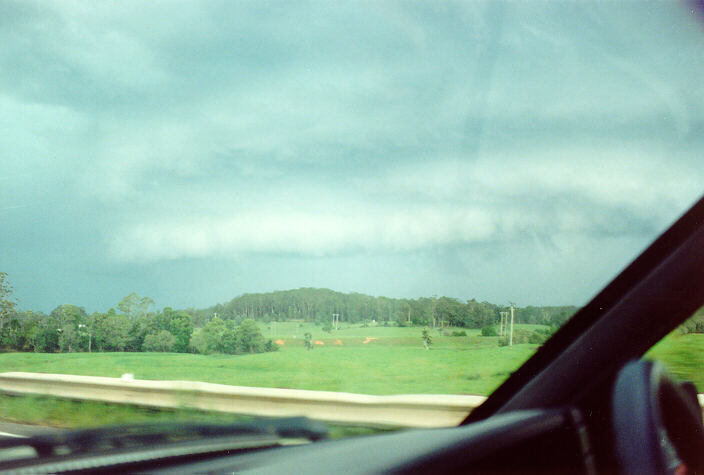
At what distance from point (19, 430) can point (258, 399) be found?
0.79m

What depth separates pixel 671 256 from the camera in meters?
2.38

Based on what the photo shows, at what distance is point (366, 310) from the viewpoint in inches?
106

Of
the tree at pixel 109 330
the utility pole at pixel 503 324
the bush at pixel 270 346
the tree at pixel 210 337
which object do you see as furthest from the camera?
the utility pole at pixel 503 324

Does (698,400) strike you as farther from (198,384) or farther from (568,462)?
(198,384)

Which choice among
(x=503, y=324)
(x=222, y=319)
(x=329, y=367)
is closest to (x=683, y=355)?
(x=503, y=324)

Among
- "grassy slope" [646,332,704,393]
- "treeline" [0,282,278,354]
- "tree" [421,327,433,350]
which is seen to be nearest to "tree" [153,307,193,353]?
"treeline" [0,282,278,354]

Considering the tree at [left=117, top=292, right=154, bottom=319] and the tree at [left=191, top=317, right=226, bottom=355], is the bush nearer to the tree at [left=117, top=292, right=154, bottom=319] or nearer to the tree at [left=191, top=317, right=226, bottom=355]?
the tree at [left=191, top=317, right=226, bottom=355]

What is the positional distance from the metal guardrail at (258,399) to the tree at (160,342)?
0.36 feet

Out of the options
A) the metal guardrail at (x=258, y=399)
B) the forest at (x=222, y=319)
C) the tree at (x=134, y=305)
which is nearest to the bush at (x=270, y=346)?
the forest at (x=222, y=319)

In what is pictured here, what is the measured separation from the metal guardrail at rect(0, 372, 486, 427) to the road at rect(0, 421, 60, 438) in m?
0.15

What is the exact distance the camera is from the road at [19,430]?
1.71 m

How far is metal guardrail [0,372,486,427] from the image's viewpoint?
2.11 metres

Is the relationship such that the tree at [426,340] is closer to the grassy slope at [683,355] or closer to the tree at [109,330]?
the grassy slope at [683,355]

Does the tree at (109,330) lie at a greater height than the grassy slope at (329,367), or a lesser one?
greater
